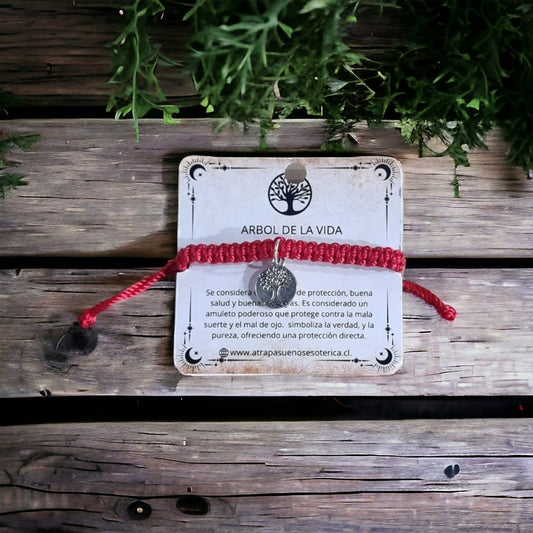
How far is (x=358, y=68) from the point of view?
3.14ft

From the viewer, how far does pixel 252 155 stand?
39.1 inches

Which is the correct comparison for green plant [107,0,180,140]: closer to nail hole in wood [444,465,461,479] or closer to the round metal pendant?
the round metal pendant

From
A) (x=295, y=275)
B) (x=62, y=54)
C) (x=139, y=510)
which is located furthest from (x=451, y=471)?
(x=62, y=54)

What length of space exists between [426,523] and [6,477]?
667mm

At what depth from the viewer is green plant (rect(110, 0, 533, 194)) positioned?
773 millimetres

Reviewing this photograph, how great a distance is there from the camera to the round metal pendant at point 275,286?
3.12 feet

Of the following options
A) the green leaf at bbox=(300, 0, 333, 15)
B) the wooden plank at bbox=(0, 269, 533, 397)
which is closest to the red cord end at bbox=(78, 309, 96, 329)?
the wooden plank at bbox=(0, 269, 533, 397)

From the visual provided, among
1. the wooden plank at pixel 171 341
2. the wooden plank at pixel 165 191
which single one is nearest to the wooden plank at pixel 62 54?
the wooden plank at pixel 165 191

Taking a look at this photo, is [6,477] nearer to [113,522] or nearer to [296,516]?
[113,522]

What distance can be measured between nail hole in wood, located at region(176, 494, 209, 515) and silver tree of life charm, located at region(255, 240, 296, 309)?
0.33 metres

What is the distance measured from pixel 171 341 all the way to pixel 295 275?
22 cm

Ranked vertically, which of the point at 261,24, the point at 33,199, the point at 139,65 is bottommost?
the point at 33,199

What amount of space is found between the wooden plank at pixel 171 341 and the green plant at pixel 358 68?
203 mm

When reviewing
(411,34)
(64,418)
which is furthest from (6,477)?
(411,34)
